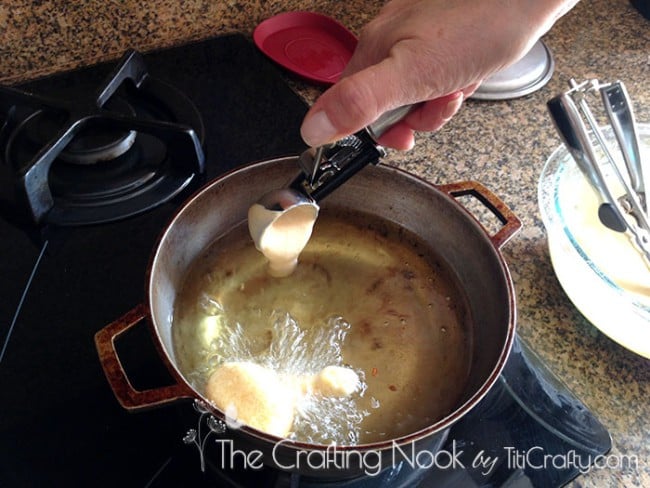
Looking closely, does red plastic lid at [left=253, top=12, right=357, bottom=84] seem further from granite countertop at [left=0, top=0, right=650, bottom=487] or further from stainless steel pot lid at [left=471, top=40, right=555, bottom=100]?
stainless steel pot lid at [left=471, top=40, right=555, bottom=100]

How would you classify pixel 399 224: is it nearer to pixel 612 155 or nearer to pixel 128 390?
pixel 612 155

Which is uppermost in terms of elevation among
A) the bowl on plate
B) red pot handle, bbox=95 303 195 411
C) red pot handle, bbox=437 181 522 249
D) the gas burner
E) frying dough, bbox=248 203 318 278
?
the gas burner

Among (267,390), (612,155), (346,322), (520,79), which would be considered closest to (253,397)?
(267,390)

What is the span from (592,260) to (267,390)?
356 millimetres

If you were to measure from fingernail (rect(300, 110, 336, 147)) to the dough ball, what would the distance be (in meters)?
0.22

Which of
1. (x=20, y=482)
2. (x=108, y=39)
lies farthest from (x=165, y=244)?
(x=108, y=39)

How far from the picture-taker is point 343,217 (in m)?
0.75

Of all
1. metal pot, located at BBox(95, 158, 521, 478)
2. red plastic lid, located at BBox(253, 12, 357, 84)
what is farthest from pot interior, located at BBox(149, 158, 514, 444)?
red plastic lid, located at BBox(253, 12, 357, 84)

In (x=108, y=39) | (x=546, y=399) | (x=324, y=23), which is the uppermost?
(x=108, y=39)

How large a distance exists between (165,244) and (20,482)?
0.76 feet

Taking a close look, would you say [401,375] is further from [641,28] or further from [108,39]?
[641,28]

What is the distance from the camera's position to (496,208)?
0.66 meters

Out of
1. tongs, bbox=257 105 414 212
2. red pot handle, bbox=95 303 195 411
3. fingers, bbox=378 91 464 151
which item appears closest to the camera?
red pot handle, bbox=95 303 195 411

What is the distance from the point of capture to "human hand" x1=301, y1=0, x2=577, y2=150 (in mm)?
517
